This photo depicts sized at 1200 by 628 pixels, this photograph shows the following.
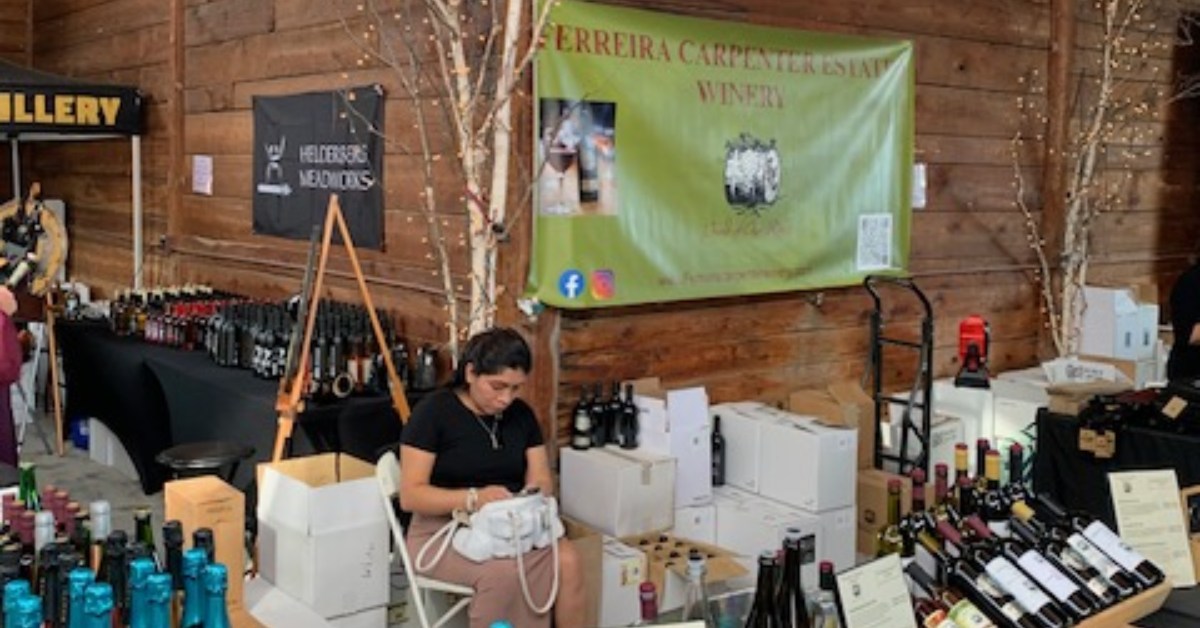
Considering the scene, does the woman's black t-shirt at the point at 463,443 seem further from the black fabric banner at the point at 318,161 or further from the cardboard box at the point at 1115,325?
the cardboard box at the point at 1115,325

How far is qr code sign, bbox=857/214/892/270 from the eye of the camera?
5043 mm

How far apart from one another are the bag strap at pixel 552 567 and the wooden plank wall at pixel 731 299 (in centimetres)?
109

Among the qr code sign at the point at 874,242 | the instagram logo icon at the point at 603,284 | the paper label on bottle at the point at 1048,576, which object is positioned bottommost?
the paper label on bottle at the point at 1048,576

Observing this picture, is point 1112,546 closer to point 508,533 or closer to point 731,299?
point 508,533

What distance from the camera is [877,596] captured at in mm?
1727

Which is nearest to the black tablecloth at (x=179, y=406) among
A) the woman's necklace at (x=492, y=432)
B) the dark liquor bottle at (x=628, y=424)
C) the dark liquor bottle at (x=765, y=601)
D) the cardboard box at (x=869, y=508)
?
the dark liquor bottle at (x=628, y=424)

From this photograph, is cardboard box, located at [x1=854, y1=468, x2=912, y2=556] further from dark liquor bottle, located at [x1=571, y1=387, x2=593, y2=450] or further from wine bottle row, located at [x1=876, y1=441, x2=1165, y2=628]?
wine bottle row, located at [x1=876, y1=441, x2=1165, y2=628]

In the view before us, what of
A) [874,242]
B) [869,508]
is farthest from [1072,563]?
[874,242]

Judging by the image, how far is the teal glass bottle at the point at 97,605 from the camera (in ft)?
5.42

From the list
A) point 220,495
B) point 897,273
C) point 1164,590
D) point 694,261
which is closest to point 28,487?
point 220,495

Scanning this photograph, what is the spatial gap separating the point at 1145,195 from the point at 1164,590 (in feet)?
17.0

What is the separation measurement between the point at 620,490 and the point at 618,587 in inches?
15.7

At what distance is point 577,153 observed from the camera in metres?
4.05

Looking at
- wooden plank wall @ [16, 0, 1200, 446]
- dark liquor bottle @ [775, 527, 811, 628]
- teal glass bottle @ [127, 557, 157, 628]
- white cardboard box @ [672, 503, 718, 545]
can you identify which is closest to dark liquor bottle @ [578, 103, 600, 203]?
wooden plank wall @ [16, 0, 1200, 446]
